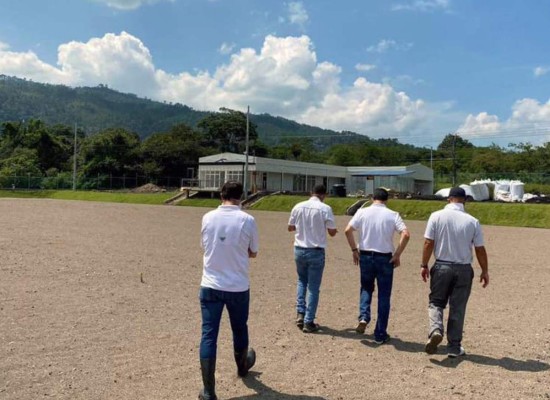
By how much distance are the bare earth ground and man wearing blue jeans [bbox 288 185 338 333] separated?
26 cm

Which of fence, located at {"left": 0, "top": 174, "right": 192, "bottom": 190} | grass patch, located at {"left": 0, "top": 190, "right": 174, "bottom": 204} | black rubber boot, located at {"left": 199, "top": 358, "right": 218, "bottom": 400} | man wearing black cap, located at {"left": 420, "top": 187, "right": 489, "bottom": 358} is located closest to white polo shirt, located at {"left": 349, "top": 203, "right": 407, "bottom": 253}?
man wearing black cap, located at {"left": 420, "top": 187, "right": 489, "bottom": 358}

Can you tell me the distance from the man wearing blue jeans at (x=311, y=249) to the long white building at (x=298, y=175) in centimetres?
4895

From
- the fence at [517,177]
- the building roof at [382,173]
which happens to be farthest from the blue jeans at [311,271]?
the building roof at [382,173]

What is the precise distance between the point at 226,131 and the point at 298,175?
3613cm

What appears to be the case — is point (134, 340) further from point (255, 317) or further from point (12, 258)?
point (12, 258)

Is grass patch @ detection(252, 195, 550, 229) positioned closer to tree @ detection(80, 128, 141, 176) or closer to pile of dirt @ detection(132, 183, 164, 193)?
→ pile of dirt @ detection(132, 183, 164, 193)

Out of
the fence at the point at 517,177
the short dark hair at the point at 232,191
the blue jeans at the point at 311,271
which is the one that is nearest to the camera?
the short dark hair at the point at 232,191

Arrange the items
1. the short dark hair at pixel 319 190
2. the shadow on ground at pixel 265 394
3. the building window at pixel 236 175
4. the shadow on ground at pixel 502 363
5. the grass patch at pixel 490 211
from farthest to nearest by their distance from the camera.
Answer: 1. the building window at pixel 236 175
2. the grass patch at pixel 490 211
3. the short dark hair at pixel 319 190
4. the shadow on ground at pixel 502 363
5. the shadow on ground at pixel 265 394

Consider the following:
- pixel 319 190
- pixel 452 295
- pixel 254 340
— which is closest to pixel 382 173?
pixel 319 190

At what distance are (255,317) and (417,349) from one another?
2.36 metres

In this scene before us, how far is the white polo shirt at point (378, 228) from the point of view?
6.32 meters

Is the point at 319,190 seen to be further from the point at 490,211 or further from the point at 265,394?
the point at 490,211

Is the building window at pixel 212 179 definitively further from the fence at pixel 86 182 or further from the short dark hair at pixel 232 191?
the short dark hair at pixel 232 191

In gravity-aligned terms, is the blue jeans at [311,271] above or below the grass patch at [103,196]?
above
